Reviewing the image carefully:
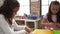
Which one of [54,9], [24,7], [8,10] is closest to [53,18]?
[54,9]

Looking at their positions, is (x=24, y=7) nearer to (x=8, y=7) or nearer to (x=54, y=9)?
(x=54, y=9)

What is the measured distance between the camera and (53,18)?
6.12ft

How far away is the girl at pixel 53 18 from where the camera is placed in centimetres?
173

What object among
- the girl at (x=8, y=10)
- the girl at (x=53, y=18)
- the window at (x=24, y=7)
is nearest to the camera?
the girl at (x=8, y=10)

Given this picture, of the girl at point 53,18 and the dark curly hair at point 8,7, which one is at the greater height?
→ the dark curly hair at point 8,7

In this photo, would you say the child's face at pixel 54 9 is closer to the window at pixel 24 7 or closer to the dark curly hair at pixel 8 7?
the dark curly hair at pixel 8 7

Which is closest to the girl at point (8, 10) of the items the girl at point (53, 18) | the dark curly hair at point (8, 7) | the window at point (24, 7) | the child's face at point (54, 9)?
the dark curly hair at point (8, 7)

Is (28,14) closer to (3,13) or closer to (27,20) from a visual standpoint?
(27,20)

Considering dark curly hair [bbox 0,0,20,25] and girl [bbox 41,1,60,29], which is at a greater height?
dark curly hair [bbox 0,0,20,25]

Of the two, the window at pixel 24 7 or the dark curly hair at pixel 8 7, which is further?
the window at pixel 24 7

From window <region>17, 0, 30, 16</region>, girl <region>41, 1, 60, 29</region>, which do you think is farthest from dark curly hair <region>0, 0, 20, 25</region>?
window <region>17, 0, 30, 16</region>

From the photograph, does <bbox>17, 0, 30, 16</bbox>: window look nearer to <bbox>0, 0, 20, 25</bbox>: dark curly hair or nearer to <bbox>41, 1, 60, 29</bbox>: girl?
<bbox>41, 1, 60, 29</bbox>: girl

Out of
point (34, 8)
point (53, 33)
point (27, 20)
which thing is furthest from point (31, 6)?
point (53, 33)

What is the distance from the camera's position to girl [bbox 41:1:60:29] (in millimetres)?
1728
